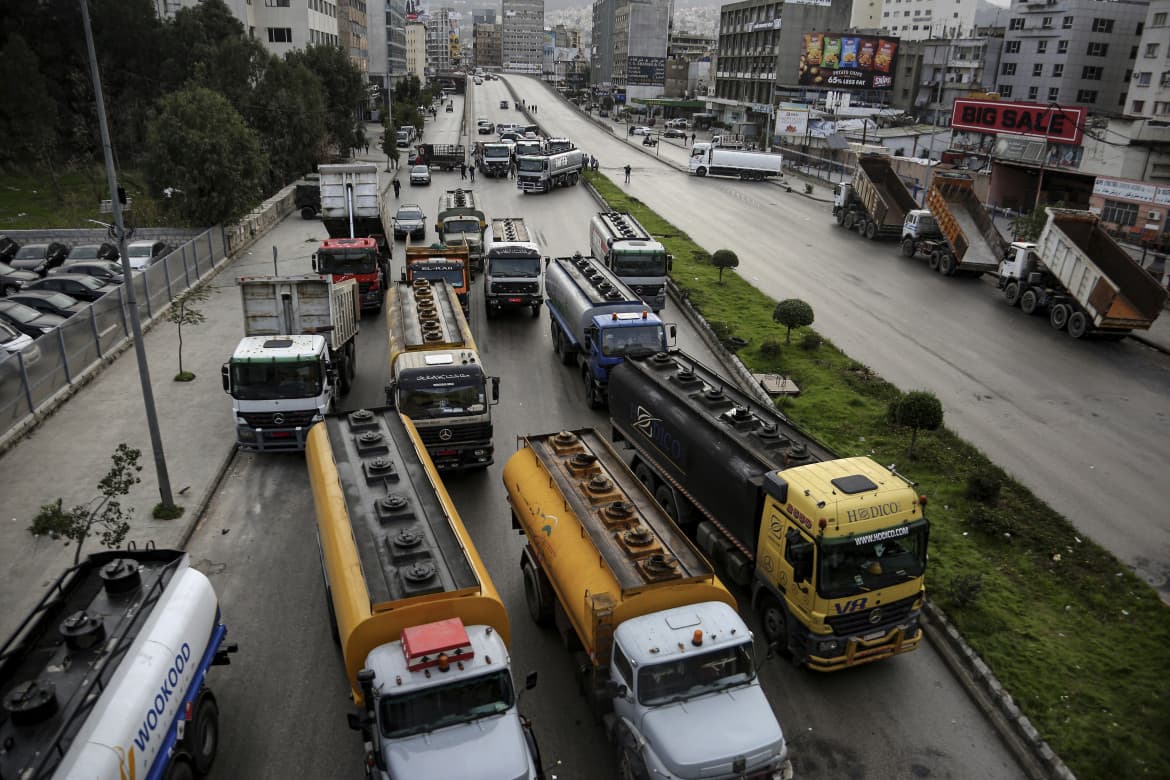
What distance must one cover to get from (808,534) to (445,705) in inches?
216

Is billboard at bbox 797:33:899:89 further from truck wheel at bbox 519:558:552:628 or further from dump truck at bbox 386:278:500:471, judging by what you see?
truck wheel at bbox 519:558:552:628

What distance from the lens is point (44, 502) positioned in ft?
53.4

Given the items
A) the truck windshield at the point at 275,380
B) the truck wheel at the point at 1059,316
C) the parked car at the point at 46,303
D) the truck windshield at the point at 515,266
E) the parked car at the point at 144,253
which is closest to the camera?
the truck windshield at the point at 275,380

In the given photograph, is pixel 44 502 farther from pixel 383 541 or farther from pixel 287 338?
pixel 383 541

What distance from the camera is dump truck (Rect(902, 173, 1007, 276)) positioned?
3691cm

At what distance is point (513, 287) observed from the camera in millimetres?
28406

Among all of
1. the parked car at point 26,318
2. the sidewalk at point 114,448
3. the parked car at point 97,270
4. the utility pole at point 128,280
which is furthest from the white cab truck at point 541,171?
the utility pole at point 128,280

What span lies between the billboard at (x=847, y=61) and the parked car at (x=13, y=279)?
80182 mm

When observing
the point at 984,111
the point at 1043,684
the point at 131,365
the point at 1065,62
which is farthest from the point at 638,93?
the point at 1043,684

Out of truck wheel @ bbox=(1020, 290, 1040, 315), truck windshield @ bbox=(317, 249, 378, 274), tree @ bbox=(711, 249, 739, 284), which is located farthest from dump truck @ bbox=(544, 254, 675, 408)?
truck wheel @ bbox=(1020, 290, 1040, 315)

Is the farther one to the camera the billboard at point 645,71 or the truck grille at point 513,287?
the billboard at point 645,71

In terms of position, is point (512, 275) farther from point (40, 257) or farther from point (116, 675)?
point (116, 675)

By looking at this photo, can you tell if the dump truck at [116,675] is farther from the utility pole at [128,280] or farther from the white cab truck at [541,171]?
the white cab truck at [541,171]

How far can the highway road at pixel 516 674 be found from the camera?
10.5 metres
